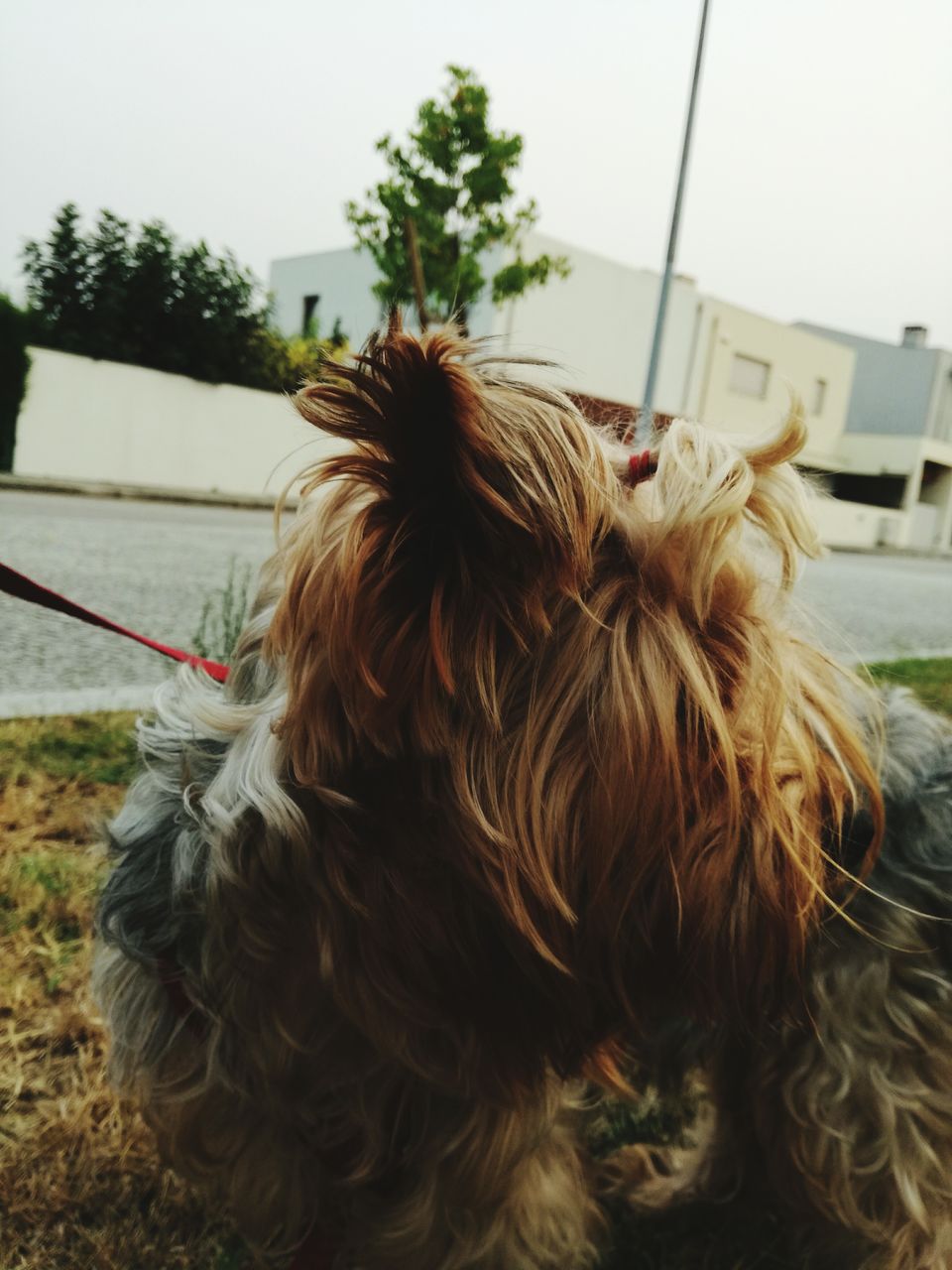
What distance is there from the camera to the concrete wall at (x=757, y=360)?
35.8 meters

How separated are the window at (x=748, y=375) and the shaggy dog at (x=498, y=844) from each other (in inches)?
1453

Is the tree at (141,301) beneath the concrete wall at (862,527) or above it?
above

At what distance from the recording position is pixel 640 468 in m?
1.56

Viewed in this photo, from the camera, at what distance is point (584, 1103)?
2092 millimetres

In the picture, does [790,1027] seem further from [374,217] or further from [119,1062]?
[374,217]

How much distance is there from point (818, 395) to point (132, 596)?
126 ft

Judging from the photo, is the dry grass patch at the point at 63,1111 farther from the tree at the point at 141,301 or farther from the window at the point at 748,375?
the window at the point at 748,375

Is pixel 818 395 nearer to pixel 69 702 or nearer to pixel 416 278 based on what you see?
pixel 69 702

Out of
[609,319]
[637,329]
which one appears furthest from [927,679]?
[637,329]

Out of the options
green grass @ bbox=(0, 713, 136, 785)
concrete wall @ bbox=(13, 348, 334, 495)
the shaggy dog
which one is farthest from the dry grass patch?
concrete wall @ bbox=(13, 348, 334, 495)

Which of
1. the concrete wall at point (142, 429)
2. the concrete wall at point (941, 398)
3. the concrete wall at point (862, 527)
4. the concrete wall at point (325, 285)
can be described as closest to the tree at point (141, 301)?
the concrete wall at point (142, 429)

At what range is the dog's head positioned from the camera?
4.29ft

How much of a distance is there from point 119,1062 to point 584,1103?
2.90 feet

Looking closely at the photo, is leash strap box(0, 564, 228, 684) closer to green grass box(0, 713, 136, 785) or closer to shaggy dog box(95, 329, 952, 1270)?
shaggy dog box(95, 329, 952, 1270)
